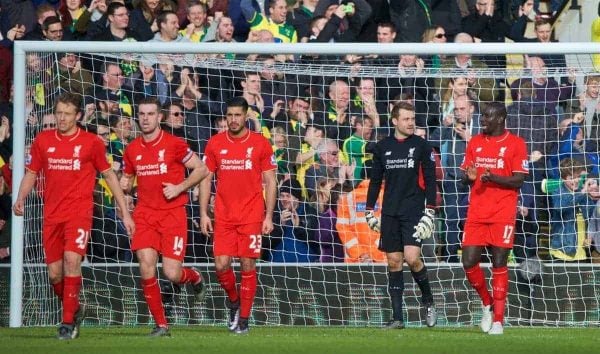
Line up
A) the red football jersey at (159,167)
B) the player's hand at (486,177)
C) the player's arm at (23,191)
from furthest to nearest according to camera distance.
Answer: the player's hand at (486,177)
the red football jersey at (159,167)
the player's arm at (23,191)

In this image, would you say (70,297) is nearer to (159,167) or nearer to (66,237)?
(66,237)

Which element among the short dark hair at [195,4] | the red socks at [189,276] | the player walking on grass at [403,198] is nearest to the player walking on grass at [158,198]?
the red socks at [189,276]

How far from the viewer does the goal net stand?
14523 mm

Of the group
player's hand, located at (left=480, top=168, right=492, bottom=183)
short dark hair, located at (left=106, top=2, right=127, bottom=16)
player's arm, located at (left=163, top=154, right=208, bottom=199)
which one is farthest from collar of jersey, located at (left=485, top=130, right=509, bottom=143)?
short dark hair, located at (left=106, top=2, right=127, bottom=16)

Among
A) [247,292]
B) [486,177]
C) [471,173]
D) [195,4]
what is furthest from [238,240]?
[195,4]

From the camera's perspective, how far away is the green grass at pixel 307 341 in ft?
34.2

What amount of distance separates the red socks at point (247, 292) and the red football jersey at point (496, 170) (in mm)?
2072

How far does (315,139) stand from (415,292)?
2003mm

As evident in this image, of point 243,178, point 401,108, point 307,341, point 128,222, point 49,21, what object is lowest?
point 307,341

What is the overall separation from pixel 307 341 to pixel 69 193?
7.69ft

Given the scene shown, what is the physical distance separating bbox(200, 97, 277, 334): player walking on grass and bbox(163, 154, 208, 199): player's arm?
20.4 inches

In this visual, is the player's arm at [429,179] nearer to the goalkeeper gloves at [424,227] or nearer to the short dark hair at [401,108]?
the goalkeeper gloves at [424,227]

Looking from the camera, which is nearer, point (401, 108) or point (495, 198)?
point (495, 198)

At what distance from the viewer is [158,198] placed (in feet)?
38.7
